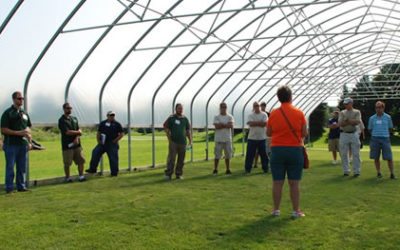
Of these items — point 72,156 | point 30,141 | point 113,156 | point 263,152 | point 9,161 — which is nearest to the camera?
point 9,161

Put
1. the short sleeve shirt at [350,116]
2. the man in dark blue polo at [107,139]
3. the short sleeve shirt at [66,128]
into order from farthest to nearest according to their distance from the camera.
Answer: the man in dark blue polo at [107,139]
the short sleeve shirt at [350,116]
the short sleeve shirt at [66,128]

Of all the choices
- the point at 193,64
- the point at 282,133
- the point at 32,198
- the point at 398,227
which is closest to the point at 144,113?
the point at 193,64

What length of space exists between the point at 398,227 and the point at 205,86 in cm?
1129

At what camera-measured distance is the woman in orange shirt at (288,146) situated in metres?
5.55

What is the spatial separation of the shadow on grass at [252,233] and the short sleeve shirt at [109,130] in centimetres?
583

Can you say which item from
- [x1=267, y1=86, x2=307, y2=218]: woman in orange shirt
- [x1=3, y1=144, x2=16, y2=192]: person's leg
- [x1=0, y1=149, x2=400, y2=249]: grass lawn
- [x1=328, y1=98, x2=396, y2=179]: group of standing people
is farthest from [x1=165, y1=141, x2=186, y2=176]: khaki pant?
[x1=267, y1=86, x2=307, y2=218]: woman in orange shirt

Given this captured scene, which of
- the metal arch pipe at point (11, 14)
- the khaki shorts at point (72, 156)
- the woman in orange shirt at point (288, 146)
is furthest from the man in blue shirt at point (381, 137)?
the metal arch pipe at point (11, 14)

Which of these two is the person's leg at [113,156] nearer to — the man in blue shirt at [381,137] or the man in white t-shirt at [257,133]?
the man in white t-shirt at [257,133]

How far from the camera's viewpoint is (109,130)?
35.2 ft

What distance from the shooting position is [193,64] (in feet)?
46.1

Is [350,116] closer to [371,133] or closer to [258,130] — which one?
[371,133]

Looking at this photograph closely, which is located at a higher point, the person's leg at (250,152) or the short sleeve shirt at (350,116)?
the short sleeve shirt at (350,116)

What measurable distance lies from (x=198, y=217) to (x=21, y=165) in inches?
154

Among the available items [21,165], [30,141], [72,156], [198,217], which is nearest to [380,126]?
[198,217]
